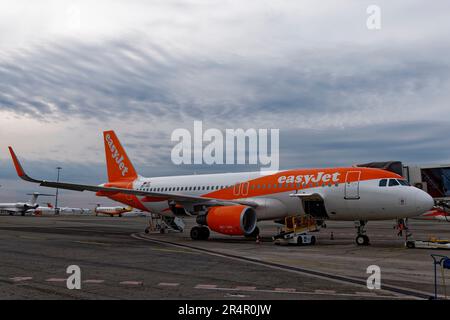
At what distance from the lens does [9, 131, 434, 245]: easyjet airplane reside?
2027 centimetres

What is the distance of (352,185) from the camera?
21281 mm

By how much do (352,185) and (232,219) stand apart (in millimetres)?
6355

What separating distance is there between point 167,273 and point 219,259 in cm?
373

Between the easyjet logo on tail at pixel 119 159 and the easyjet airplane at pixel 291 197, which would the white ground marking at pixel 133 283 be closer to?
the easyjet airplane at pixel 291 197

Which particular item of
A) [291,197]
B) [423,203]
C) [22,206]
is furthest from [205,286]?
[22,206]

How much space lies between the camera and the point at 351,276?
36.3ft

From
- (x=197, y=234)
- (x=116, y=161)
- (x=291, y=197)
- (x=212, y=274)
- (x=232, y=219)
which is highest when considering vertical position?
(x=116, y=161)

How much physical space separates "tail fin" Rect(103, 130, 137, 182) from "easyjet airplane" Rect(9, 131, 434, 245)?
25.7 feet

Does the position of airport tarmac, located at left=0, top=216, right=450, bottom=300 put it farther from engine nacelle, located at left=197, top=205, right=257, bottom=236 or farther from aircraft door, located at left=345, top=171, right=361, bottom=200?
aircraft door, located at left=345, top=171, right=361, bottom=200

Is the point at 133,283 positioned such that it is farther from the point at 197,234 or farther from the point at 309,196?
the point at 197,234

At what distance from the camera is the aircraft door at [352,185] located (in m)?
21.1

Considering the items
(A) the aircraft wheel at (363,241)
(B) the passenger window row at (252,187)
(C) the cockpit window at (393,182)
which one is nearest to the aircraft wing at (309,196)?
(B) the passenger window row at (252,187)

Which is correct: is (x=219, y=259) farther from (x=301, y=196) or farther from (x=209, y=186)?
(x=209, y=186)
